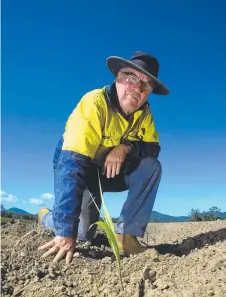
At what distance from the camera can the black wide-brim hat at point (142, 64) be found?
152 inches

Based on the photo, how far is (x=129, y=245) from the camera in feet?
12.9

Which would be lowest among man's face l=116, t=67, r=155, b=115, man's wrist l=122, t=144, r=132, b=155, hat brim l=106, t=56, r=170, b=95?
man's wrist l=122, t=144, r=132, b=155

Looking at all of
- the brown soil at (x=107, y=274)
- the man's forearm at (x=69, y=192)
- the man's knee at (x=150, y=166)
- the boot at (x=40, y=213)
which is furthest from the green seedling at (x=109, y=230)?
the boot at (x=40, y=213)

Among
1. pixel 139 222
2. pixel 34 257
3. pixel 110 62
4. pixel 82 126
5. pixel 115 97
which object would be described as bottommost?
pixel 34 257

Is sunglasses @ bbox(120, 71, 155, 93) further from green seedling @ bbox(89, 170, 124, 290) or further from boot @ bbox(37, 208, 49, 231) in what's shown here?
boot @ bbox(37, 208, 49, 231)

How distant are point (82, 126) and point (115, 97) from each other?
58cm

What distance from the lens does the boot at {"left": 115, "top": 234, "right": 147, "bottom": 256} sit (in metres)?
3.86

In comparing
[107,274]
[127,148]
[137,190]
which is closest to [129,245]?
[137,190]

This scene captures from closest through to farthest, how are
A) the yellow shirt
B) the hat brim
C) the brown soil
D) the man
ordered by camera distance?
the brown soil → the man → the yellow shirt → the hat brim

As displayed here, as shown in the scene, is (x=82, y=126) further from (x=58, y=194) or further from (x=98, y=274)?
(x=98, y=274)

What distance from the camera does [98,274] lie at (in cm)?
297

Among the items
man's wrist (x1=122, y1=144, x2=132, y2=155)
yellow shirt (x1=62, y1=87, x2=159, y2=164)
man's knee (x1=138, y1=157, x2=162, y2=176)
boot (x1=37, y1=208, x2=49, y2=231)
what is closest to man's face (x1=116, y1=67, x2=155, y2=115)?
yellow shirt (x1=62, y1=87, x2=159, y2=164)

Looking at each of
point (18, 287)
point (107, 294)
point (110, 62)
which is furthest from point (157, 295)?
point (110, 62)

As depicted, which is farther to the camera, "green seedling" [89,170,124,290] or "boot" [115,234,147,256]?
"boot" [115,234,147,256]
